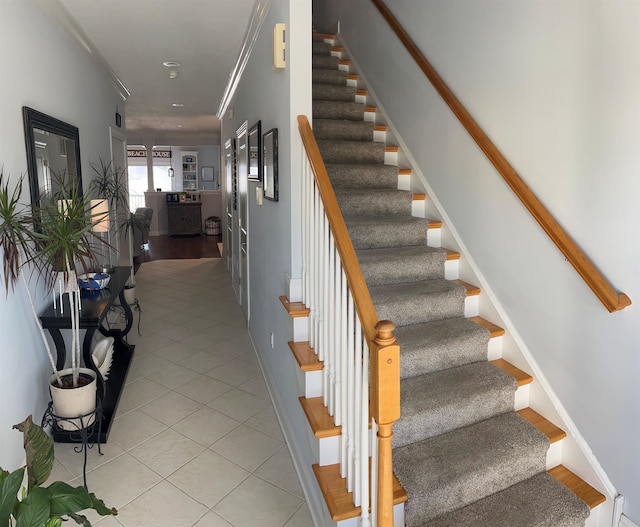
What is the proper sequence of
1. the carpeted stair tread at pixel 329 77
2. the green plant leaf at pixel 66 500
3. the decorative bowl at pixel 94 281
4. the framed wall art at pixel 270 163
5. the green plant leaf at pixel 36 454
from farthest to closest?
the carpeted stair tread at pixel 329 77, the decorative bowl at pixel 94 281, the framed wall art at pixel 270 163, the green plant leaf at pixel 36 454, the green plant leaf at pixel 66 500

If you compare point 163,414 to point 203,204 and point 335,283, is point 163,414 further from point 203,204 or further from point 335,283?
point 203,204

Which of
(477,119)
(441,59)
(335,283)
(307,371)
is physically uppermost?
(441,59)

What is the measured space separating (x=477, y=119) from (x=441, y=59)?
0.62 meters

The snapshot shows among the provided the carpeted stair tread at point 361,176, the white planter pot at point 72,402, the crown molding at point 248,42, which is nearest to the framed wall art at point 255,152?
the carpeted stair tread at point 361,176

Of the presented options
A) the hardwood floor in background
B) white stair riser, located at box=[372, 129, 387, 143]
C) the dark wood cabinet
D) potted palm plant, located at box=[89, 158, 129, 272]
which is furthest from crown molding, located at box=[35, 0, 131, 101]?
the dark wood cabinet

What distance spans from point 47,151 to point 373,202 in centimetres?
210

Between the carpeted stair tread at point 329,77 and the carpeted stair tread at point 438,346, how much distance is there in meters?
2.78

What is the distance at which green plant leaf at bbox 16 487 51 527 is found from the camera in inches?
50.9

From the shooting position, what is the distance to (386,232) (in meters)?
3.06

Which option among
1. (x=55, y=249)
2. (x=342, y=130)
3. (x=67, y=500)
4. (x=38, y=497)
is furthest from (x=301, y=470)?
(x=342, y=130)

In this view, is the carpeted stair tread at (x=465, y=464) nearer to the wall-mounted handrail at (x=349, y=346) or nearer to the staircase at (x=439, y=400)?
the staircase at (x=439, y=400)

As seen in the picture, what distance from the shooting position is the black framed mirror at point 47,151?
2543 millimetres

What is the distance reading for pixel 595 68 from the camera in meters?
1.91

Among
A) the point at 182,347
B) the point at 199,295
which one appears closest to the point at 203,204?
the point at 199,295
